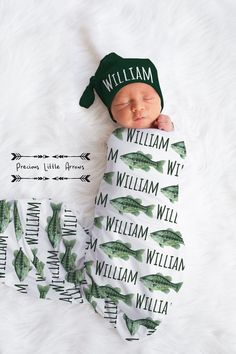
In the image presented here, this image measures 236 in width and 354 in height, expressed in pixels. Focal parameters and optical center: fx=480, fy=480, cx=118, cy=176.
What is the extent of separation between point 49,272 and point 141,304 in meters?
0.26

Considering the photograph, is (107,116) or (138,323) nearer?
(138,323)

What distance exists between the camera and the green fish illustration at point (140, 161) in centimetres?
129

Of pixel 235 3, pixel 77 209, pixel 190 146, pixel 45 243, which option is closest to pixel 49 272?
pixel 45 243

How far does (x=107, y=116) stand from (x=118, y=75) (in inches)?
6.1

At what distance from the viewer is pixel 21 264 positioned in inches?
51.3

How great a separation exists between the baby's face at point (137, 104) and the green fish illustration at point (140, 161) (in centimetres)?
8

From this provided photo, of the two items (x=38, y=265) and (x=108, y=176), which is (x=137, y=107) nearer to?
(x=108, y=176)

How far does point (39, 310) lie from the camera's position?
133cm

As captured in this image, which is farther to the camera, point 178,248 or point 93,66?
point 93,66

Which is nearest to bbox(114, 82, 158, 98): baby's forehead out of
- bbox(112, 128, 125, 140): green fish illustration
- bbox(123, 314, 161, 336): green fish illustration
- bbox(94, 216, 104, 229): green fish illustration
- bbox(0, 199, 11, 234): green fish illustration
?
bbox(112, 128, 125, 140): green fish illustration

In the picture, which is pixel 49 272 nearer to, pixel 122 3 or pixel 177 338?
pixel 177 338

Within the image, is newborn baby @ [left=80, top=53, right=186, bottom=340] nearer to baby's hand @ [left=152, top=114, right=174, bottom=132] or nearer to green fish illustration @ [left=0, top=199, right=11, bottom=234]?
baby's hand @ [left=152, top=114, right=174, bottom=132]

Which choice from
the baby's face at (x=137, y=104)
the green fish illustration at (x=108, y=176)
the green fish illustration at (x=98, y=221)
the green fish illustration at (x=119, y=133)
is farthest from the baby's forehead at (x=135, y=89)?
the green fish illustration at (x=98, y=221)

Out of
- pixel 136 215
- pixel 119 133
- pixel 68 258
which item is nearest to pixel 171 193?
pixel 136 215
